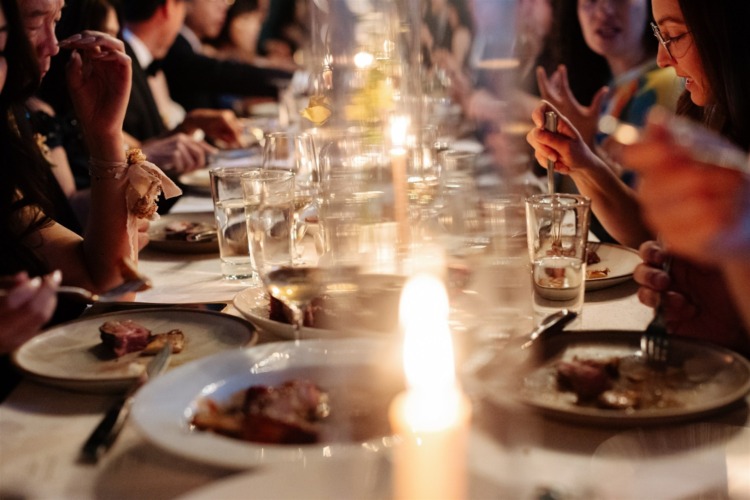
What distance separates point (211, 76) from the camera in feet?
19.2

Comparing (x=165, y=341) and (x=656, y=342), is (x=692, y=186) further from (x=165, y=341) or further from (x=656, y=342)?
(x=165, y=341)

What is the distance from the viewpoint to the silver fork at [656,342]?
1.09 m

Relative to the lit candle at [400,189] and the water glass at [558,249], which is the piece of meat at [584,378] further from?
the lit candle at [400,189]

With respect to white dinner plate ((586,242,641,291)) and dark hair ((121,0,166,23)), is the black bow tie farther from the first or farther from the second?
white dinner plate ((586,242,641,291))

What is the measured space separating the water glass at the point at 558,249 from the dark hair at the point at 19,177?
0.99 m

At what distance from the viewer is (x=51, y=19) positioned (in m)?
1.80

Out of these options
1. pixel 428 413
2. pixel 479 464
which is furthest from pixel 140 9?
pixel 479 464

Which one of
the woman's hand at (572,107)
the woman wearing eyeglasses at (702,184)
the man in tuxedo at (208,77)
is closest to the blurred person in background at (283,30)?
the man in tuxedo at (208,77)

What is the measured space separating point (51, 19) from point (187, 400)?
115cm

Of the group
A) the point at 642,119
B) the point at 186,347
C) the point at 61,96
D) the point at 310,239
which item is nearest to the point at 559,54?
the point at 642,119

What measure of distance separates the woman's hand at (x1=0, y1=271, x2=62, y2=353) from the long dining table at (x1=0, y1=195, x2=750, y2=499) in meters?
0.09

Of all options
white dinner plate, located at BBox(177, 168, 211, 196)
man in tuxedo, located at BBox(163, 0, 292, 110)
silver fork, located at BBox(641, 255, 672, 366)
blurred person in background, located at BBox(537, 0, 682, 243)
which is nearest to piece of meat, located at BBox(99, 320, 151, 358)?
silver fork, located at BBox(641, 255, 672, 366)

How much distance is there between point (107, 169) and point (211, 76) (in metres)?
4.08

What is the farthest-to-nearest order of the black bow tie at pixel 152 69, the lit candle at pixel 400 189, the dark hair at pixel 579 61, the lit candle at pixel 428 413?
the black bow tie at pixel 152 69 < the dark hair at pixel 579 61 < the lit candle at pixel 400 189 < the lit candle at pixel 428 413
